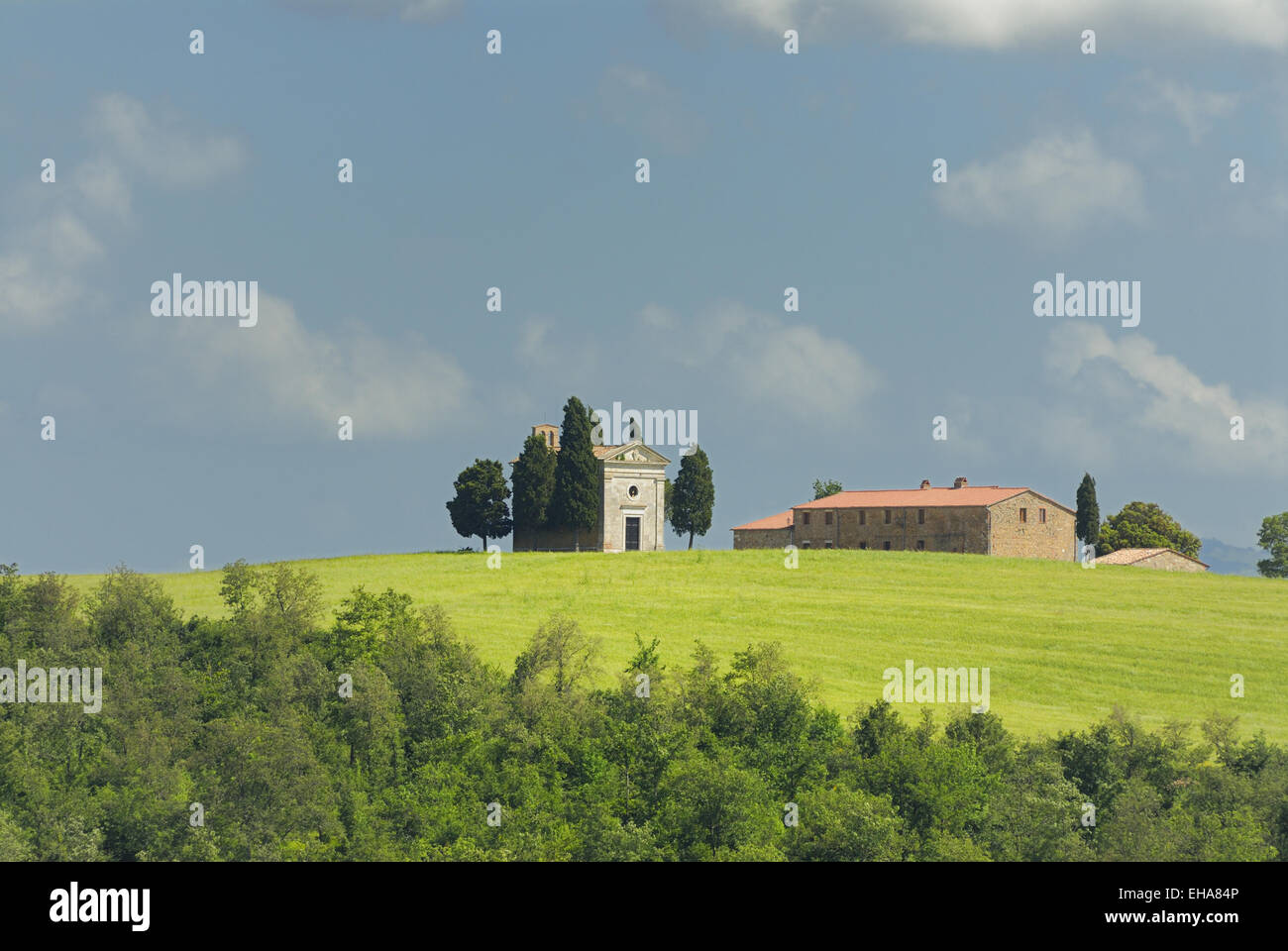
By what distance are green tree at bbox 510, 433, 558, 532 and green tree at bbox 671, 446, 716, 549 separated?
18044 mm

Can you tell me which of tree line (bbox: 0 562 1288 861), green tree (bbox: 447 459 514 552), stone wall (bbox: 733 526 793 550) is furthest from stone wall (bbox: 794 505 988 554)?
tree line (bbox: 0 562 1288 861)

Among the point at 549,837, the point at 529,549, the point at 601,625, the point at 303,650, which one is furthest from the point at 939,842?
the point at 529,549

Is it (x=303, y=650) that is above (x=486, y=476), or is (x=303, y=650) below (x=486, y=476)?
below

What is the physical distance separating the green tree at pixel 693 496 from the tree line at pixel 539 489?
51.4ft

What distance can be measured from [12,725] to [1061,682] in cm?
4401

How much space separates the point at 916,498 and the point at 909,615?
1184 inches

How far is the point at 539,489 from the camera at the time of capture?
321 ft

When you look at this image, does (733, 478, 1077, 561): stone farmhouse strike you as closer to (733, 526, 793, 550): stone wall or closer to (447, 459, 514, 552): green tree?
(733, 526, 793, 550): stone wall

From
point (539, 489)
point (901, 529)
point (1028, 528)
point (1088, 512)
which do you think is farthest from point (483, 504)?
point (1088, 512)

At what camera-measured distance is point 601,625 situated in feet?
211

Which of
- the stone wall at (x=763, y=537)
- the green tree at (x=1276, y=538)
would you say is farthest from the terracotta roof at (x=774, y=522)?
the green tree at (x=1276, y=538)

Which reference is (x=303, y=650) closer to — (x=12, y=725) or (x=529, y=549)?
(x=12, y=725)

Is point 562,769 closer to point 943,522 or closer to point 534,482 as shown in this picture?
point 534,482
